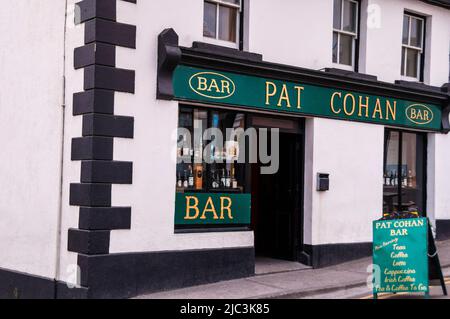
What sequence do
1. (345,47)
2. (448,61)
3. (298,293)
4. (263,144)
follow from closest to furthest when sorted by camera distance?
(298,293) < (263,144) < (345,47) < (448,61)

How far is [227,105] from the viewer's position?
393 inches

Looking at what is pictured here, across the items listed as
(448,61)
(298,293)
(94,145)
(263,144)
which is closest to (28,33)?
(94,145)

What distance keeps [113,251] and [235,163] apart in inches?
110

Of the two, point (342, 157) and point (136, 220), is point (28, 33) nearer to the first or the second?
point (136, 220)

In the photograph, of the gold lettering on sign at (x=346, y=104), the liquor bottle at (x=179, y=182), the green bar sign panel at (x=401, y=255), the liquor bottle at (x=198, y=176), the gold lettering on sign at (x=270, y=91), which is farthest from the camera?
the gold lettering on sign at (x=346, y=104)

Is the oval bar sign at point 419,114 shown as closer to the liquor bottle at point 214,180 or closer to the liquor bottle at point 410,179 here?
the liquor bottle at point 410,179

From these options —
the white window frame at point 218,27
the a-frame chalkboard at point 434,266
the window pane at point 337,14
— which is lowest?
the a-frame chalkboard at point 434,266

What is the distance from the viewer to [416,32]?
44.2 feet

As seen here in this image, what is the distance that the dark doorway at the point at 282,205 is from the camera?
11469 mm

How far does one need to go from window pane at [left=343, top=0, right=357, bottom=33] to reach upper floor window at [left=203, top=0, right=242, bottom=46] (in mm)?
2715

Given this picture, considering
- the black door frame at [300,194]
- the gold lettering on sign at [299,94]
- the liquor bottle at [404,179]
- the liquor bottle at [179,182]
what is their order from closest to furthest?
the liquor bottle at [179,182], the gold lettering on sign at [299,94], the black door frame at [300,194], the liquor bottle at [404,179]

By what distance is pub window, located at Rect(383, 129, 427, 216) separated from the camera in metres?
12.8

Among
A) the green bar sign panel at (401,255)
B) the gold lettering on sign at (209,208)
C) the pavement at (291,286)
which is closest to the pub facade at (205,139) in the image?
the gold lettering on sign at (209,208)

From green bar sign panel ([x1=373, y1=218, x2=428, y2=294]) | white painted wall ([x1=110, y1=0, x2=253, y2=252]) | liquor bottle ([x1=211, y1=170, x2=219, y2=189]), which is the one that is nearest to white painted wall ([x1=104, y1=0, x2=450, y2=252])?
white painted wall ([x1=110, y1=0, x2=253, y2=252])
